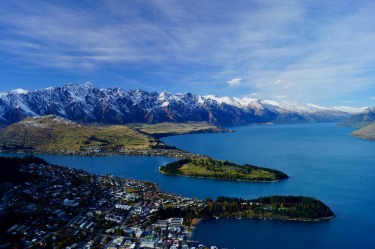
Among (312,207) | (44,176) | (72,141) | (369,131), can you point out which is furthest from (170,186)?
(369,131)

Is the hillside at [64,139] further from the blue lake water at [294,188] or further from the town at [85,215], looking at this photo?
the town at [85,215]

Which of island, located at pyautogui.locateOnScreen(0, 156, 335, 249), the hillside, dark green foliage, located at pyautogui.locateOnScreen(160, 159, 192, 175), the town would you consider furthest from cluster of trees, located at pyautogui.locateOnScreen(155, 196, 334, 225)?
the hillside

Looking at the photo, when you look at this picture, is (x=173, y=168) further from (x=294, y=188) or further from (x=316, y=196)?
(x=316, y=196)

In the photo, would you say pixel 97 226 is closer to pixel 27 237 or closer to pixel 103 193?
pixel 27 237

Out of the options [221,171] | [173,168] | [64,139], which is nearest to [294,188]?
[221,171]

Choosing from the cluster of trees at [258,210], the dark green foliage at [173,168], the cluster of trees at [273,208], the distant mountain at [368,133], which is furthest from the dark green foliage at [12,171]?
the distant mountain at [368,133]

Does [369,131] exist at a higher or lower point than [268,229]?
higher
